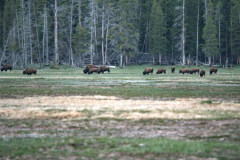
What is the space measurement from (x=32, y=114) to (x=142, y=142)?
6469 millimetres

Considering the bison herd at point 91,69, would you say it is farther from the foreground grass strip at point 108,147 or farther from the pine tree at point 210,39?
the foreground grass strip at point 108,147

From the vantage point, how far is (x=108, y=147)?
952 cm

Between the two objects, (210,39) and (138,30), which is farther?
(138,30)

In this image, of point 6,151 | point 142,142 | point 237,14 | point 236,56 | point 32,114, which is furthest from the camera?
point 236,56

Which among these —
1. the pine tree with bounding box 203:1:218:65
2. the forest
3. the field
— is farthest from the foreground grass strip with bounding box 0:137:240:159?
the pine tree with bounding box 203:1:218:65

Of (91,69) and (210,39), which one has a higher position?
(210,39)

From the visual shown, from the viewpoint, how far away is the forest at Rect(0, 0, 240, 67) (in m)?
76.4

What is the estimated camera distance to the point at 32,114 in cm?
1523

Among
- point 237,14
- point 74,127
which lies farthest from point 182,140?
point 237,14

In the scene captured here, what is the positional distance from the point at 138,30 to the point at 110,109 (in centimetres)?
7646

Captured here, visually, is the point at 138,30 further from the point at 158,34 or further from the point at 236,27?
the point at 236,27

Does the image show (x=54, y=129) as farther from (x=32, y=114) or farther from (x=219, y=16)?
(x=219, y=16)

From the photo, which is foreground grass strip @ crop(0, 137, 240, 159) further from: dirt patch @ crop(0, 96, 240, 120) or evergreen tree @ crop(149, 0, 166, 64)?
evergreen tree @ crop(149, 0, 166, 64)

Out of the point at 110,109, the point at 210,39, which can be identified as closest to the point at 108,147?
the point at 110,109
